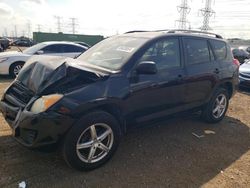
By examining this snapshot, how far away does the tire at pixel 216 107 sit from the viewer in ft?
17.2

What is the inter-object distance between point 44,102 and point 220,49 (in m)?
3.93

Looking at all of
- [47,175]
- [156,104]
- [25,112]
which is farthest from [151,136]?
[25,112]

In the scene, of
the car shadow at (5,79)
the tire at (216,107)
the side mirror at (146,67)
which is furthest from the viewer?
the car shadow at (5,79)

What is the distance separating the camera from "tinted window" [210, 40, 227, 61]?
525 cm

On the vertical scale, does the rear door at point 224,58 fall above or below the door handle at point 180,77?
above

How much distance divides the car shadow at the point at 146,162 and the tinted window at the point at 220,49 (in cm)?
160

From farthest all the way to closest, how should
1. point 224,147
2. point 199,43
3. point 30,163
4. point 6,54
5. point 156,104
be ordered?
1. point 6,54
2. point 199,43
3. point 224,147
4. point 156,104
5. point 30,163

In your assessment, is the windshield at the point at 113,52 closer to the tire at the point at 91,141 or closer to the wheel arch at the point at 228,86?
the tire at the point at 91,141

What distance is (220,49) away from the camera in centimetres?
541

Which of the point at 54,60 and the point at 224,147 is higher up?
the point at 54,60

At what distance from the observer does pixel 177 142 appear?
14.5 feet

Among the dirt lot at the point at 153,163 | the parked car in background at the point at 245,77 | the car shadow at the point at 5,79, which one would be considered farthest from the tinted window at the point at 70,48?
the parked car in background at the point at 245,77

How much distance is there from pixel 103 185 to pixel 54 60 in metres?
1.84

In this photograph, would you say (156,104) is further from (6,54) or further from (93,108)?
(6,54)
